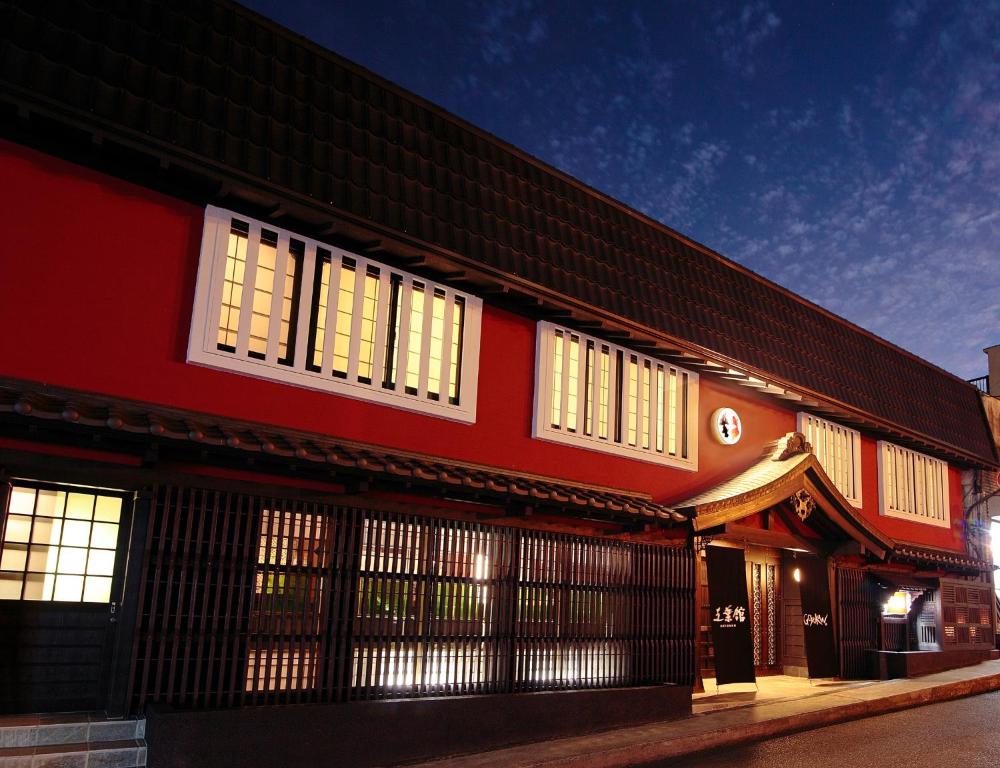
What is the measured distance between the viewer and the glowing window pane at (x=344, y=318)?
1065 cm

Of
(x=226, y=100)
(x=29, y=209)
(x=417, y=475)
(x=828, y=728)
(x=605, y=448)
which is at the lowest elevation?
(x=828, y=728)

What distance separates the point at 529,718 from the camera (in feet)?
36.0

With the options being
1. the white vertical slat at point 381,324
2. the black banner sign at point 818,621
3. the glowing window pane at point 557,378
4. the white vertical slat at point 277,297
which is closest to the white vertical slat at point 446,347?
the white vertical slat at point 381,324

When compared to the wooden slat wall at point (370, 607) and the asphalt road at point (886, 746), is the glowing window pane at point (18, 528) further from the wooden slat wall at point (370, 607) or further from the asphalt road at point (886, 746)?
the asphalt road at point (886, 746)

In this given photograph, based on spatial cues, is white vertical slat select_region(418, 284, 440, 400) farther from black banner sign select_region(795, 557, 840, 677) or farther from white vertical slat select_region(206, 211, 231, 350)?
black banner sign select_region(795, 557, 840, 677)

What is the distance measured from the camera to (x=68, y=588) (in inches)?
347

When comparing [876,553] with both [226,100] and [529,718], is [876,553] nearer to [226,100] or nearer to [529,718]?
[529,718]

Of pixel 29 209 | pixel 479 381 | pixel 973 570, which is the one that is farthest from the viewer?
pixel 973 570

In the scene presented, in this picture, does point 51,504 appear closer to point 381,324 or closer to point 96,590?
point 96,590

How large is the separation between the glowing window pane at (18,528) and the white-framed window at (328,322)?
2.31m

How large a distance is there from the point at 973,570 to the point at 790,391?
8654 mm

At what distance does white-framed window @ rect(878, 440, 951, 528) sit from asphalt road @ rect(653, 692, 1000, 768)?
20.8ft

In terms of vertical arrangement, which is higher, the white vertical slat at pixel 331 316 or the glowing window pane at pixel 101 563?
the white vertical slat at pixel 331 316

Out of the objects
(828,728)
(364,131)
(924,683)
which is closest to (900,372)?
(924,683)
